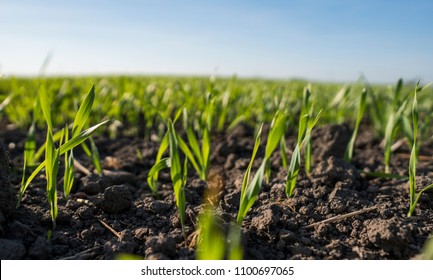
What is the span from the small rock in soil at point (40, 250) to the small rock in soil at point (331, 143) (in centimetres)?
142

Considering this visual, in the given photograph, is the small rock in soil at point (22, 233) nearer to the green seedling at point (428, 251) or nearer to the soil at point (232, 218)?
the soil at point (232, 218)

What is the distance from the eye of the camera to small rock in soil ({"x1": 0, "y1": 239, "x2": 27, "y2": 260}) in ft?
3.72

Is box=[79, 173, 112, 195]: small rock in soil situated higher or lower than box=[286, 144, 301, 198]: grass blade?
lower

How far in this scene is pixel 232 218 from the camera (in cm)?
129

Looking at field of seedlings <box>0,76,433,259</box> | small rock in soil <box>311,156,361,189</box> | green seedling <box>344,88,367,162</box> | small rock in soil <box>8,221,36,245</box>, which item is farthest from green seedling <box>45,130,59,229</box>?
green seedling <box>344,88,367,162</box>

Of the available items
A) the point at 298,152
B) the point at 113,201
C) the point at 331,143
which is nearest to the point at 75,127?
the point at 113,201

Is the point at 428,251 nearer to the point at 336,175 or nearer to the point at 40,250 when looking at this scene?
the point at 336,175

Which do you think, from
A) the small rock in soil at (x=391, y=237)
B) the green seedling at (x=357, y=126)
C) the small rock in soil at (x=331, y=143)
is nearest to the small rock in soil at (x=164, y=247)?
the small rock in soil at (x=391, y=237)

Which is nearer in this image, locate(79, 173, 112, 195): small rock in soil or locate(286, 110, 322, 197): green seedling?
locate(286, 110, 322, 197): green seedling

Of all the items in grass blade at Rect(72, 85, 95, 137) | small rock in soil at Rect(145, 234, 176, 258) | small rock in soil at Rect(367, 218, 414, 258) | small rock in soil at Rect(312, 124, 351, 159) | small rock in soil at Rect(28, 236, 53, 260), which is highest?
grass blade at Rect(72, 85, 95, 137)

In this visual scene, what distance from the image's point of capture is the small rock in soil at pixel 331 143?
215 cm

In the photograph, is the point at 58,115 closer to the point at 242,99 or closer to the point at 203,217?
the point at 242,99

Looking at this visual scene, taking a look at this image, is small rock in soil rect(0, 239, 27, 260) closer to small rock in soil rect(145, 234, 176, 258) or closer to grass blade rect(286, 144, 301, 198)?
small rock in soil rect(145, 234, 176, 258)
